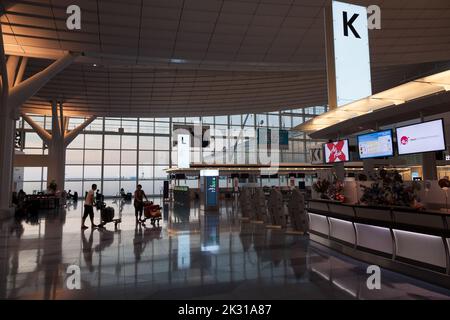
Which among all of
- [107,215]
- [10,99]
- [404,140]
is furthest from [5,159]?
[404,140]

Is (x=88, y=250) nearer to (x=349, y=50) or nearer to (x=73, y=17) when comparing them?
(x=73, y=17)

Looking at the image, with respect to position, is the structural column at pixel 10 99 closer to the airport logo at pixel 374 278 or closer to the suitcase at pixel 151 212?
the suitcase at pixel 151 212

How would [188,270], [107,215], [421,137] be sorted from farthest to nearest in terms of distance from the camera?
[107,215]
[421,137]
[188,270]

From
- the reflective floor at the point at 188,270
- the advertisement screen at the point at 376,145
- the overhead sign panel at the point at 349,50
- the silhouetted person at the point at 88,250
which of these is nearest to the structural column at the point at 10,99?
the reflective floor at the point at 188,270

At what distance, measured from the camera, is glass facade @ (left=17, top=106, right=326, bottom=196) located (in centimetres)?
3052

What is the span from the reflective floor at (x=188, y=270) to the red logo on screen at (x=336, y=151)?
2.40m

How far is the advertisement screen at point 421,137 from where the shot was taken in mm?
5484

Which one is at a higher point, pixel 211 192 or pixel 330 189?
pixel 330 189

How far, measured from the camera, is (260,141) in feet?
73.7

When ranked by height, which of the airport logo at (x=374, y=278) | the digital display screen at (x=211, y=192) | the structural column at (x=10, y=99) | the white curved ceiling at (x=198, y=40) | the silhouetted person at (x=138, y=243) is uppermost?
the white curved ceiling at (x=198, y=40)

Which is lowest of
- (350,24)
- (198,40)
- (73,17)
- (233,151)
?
(233,151)

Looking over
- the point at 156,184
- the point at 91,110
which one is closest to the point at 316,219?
the point at 91,110

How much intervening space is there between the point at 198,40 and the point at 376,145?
25.1 feet

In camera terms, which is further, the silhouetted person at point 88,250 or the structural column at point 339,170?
the structural column at point 339,170
